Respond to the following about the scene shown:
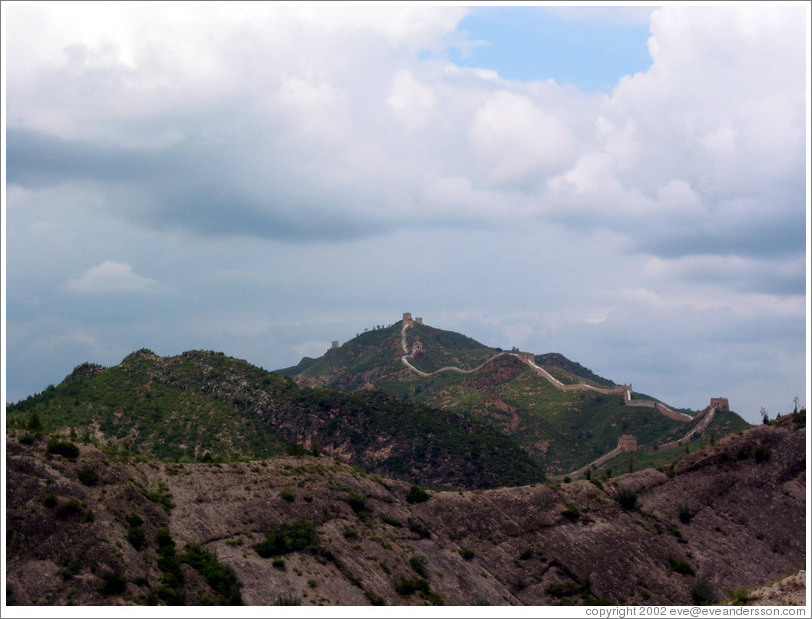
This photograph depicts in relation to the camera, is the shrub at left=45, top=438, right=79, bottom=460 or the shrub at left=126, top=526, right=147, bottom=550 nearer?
the shrub at left=126, top=526, right=147, bottom=550

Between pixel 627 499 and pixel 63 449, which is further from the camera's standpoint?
pixel 627 499

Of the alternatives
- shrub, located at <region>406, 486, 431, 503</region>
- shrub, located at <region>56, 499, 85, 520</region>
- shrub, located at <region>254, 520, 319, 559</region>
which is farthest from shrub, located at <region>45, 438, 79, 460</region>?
shrub, located at <region>406, 486, 431, 503</region>

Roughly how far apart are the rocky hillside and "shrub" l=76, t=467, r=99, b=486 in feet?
157

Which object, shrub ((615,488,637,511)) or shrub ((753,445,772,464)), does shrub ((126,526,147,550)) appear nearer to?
shrub ((615,488,637,511))

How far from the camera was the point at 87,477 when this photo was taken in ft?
166

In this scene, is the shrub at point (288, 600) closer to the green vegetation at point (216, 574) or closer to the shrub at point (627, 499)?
the green vegetation at point (216, 574)

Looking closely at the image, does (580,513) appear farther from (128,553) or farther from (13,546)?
(13,546)

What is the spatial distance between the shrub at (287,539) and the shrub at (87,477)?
11.7 m

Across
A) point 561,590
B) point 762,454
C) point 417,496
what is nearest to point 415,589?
point 561,590

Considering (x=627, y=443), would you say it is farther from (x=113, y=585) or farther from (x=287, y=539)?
(x=113, y=585)

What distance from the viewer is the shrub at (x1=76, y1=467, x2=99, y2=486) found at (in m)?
50.4

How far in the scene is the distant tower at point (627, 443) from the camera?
150750 mm

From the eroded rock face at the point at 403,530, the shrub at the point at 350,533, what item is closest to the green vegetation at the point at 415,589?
the eroded rock face at the point at 403,530

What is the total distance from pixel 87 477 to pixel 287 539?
556 inches
